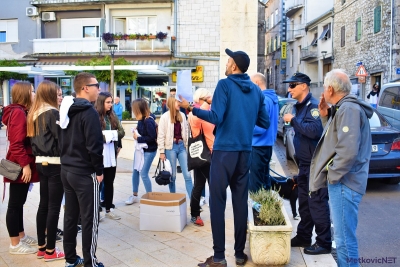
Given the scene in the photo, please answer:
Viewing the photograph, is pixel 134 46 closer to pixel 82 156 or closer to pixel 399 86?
pixel 399 86

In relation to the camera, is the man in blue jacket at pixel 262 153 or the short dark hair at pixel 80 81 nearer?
the short dark hair at pixel 80 81

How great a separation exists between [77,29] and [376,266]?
25075 millimetres

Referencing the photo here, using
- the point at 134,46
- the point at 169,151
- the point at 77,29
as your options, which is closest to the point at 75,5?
the point at 77,29

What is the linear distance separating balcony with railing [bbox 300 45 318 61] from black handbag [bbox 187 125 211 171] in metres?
33.6

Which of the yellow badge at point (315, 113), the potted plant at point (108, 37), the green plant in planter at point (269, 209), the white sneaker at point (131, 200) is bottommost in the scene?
the white sneaker at point (131, 200)

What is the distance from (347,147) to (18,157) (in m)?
3.28

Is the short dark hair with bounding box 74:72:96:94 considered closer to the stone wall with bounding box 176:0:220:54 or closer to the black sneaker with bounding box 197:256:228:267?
the black sneaker with bounding box 197:256:228:267

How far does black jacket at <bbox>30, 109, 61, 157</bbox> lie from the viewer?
4.25 metres

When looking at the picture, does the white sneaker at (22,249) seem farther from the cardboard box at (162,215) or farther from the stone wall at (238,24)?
the stone wall at (238,24)

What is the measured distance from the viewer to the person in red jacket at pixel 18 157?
4.39 metres

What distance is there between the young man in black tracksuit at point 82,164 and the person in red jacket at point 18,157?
0.73 metres

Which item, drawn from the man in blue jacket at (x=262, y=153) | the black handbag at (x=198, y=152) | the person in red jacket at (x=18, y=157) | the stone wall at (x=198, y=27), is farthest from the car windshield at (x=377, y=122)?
the stone wall at (x=198, y=27)

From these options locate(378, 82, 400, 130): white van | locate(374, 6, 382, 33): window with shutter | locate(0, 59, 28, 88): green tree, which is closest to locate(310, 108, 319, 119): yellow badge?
locate(378, 82, 400, 130): white van

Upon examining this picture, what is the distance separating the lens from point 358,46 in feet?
93.2
